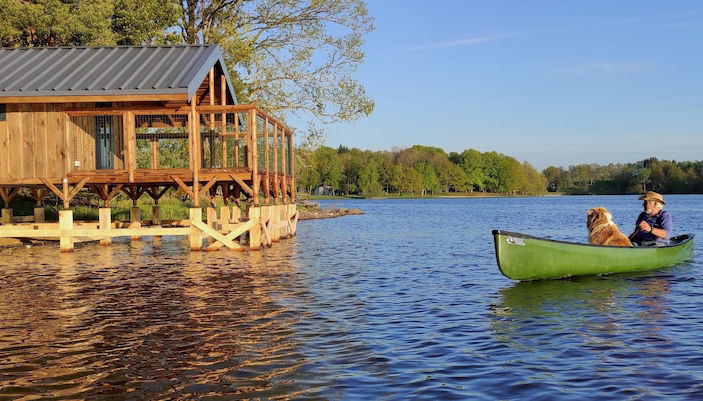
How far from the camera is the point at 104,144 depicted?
76.8 feet

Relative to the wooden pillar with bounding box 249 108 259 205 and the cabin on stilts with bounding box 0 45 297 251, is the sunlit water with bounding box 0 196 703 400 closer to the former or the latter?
the wooden pillar with bounding box 249 108 259 205

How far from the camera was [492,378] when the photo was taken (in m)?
7.92

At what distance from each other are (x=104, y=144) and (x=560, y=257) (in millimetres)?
15831

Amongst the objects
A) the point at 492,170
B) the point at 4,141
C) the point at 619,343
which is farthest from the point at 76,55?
the point at 492,170

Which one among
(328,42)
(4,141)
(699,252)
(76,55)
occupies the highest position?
(328,42)

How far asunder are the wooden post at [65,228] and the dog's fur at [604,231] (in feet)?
52.3

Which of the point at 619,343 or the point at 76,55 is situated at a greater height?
the point at 76,55

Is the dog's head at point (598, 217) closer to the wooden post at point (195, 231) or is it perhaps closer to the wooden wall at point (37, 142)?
the wooden post at point (195, 231)

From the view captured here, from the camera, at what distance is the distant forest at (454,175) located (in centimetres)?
15938

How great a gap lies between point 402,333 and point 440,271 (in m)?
8.38

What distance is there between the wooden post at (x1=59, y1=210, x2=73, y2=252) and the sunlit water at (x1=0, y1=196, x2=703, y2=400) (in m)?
4.07

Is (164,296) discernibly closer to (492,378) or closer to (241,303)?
(241,303)

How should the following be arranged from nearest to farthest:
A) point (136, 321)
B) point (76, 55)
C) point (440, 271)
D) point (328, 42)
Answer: point (136, 321) < point (440, 271) < point (76, 55) < point (328, 42)

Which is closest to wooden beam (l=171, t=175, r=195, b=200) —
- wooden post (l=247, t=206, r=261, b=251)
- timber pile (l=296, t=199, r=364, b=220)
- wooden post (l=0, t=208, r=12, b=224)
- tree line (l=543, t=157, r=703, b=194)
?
wooden post (l=247, t=206, r=261, b=251)
